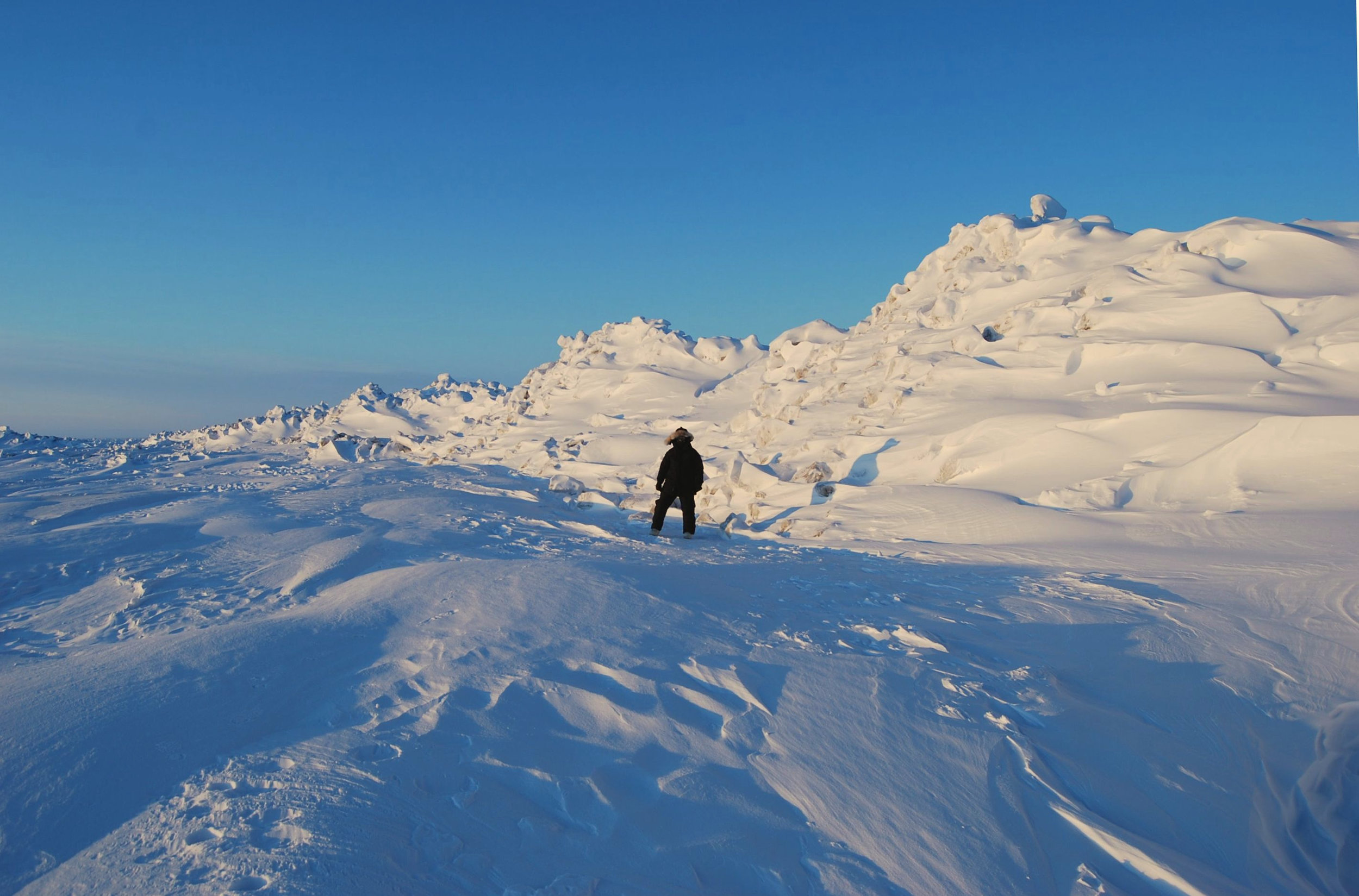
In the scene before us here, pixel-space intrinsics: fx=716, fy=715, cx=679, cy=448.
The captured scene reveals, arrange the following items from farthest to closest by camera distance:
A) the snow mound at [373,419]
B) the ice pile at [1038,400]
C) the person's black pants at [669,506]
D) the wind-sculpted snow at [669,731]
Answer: the snow mound at [373,419] < the person's black pants at [669,506] < the ice pile at [1038,400] < the wind-sculpted snow at [669,731]

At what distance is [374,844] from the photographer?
212cm

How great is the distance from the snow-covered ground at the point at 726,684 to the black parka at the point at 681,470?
0.83 meters

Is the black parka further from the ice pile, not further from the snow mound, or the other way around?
the snow mound

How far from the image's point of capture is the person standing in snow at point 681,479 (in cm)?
877

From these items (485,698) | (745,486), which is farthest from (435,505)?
(485,698)

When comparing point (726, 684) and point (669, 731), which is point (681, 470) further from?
point (669, 731)

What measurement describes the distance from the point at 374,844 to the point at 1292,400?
39.7 ft

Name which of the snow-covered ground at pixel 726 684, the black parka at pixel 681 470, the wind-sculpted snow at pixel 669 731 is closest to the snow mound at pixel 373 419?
the black parka at pixel 681 470

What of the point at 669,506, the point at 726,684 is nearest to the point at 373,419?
the point at 669,506

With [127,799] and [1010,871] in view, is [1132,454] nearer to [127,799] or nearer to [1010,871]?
[1010,871]

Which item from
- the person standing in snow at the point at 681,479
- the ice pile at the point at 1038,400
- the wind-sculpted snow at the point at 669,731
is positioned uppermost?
the ice pile at the point at 1038,400

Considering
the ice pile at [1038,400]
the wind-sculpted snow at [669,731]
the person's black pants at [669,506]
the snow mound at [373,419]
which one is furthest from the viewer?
the snow mound at [373,419]

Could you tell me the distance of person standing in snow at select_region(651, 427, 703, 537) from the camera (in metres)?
8.77

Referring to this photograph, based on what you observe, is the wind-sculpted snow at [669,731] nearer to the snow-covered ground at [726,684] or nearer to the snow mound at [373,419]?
the snow-covered ground at [726,684]
